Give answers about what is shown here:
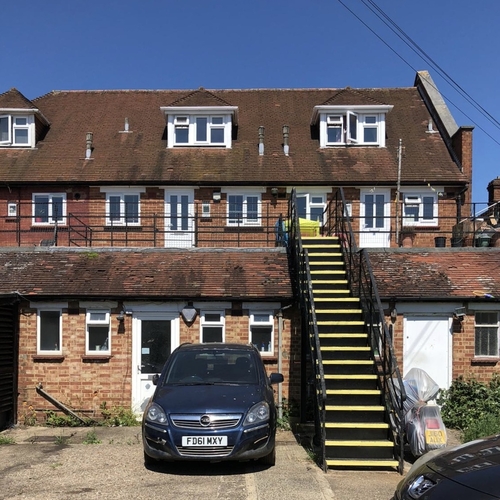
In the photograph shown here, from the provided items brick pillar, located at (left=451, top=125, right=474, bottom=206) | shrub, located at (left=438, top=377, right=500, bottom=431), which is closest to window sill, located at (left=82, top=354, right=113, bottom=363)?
shrub, located at (left=438, top=377, right=500, bottom=431)

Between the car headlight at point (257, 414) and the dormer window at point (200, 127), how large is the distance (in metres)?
13.8

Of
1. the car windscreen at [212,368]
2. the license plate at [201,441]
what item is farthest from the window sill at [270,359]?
the license plate at [201,441]

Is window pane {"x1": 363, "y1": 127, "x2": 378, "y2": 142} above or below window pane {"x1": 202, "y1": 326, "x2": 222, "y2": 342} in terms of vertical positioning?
above

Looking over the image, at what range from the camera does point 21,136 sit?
20.1 metres

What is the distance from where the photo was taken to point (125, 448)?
8625 millimetres

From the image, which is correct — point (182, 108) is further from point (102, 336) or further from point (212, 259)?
Answer: point (102, 336)

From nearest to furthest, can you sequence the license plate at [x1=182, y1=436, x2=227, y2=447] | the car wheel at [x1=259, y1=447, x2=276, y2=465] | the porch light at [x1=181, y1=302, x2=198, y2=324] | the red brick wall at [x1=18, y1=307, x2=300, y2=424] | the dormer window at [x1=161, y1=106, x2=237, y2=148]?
1. the license plate at [x1=182, y1=436, x2=227, y2=447]
2. the car wheel at [x1=259, y1=447, x2=276, y2=465]
3. the red brick wall at [x1=18, y1=307, x2=300, y2=424]
4. the porch light at [x1=181, y1=302, x2=198, y2=324]
5. the dormer window at [x1=161, y1=106, x2=237, y2=148]

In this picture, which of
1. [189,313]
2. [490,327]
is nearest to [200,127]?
[189,313]

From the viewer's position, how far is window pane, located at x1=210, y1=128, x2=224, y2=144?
19.8 meters

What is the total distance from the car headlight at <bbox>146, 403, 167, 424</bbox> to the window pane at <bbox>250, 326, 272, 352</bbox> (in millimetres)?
4546

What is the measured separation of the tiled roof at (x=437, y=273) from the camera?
1124 centimetres

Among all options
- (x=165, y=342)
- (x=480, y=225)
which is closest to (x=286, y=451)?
(x=165, y=342)

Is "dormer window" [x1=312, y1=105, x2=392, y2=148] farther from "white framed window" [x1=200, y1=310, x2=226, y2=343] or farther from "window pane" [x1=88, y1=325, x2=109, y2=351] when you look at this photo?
"window pane" [x1=88, y1=325, x2=109, y2=351]

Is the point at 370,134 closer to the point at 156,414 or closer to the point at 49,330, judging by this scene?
the point at 49,330
